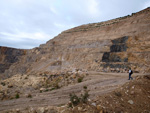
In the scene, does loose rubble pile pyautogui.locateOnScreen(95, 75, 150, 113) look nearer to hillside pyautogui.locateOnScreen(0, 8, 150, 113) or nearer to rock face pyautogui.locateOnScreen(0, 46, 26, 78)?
hillside pyautogui.locateOnScreen(0, 8, 150, 113)

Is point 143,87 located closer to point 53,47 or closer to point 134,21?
point 134,21

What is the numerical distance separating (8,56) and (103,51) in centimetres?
2865

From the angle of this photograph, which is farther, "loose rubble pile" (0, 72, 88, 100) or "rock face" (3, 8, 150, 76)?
"rock face" (3, 8, 150, 76)

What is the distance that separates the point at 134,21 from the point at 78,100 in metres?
23.4

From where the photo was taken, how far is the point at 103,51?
22672 mm

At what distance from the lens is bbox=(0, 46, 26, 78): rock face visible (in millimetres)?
36084

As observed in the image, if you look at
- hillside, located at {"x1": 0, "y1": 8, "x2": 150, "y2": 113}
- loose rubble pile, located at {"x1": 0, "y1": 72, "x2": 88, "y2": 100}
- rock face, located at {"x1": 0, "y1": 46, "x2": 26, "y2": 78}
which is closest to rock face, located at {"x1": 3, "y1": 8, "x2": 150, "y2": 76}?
hillside, located at {"x1": 0, "y1": 8, "x2": 150, "y2": 113}

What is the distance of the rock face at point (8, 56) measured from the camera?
36.1 metres

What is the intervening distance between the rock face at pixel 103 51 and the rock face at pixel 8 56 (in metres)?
5.77

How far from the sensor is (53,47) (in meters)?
32.5

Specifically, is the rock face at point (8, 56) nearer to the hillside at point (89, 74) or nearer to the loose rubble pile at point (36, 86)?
the hillside at point (89, 74)

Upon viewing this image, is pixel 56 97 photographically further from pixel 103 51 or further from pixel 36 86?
pixel 103 51

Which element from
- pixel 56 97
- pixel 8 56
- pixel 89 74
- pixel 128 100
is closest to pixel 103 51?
pixel 89 74

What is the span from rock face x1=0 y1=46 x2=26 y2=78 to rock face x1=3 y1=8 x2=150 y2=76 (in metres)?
5.77
